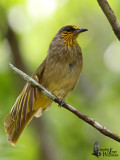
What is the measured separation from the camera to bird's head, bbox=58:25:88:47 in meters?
6.37

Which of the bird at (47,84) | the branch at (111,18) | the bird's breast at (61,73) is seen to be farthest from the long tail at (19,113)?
the branch at (111,18)

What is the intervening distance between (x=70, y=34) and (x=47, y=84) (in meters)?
1.07

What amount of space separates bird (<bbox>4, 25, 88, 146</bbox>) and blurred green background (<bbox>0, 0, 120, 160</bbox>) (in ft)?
1.95

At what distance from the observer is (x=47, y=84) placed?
19.1 ft

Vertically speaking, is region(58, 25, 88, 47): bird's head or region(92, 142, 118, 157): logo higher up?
region(58, 25, 88, 47): bird's head

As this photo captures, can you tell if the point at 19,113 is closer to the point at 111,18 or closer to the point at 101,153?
Result: the point at 101,153

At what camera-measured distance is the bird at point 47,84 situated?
539 cm

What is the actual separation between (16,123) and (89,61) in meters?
4.91

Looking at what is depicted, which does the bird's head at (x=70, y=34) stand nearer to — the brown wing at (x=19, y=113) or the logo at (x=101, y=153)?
the brown wing at (x=19, y=113)

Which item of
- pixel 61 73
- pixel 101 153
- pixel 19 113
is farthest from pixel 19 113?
pixel 101 153

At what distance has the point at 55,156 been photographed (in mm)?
6883

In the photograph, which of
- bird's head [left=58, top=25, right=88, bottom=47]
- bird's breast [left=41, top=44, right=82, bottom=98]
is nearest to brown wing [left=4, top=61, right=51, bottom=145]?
bird's breast [left=41, top=44, right=82, bottom=98]

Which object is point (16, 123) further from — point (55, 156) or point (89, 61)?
point (89, 61)

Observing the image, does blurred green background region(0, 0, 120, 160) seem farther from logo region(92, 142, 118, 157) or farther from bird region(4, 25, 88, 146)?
logo region(92, 142, 118, 157)
